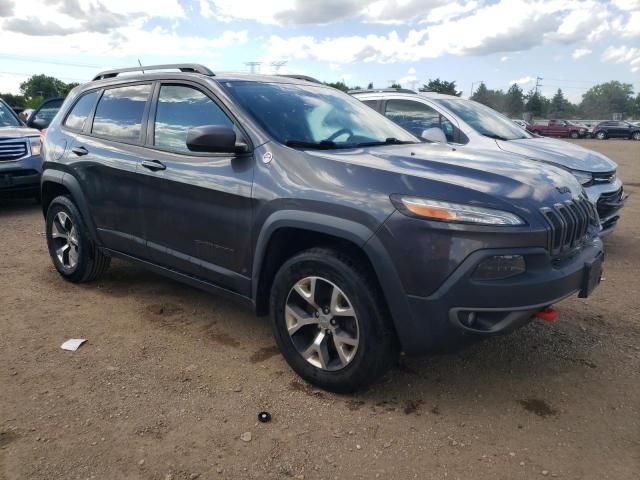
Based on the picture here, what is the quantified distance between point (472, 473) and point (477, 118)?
17.6 feet

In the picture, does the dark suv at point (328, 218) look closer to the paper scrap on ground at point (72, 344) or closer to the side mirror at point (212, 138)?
the side mirror at point (212, 138)

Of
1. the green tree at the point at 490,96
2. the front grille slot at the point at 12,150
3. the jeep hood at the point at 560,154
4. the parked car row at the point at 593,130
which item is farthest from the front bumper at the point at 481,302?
the green tree at the point at 490,96

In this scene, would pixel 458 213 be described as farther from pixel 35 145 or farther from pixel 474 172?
pixel 35 145

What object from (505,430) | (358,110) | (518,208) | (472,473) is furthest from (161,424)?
Result: (358,110)

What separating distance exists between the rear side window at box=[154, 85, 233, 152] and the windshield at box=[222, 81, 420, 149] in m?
0.18

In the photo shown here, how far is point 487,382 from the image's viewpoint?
329 centimetres

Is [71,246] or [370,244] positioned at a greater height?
[370,244]

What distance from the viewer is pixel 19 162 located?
8.32m

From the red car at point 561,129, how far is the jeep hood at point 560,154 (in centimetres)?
3874

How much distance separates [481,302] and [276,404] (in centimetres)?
124

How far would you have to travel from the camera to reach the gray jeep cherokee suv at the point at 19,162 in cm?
821

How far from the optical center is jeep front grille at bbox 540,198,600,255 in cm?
276

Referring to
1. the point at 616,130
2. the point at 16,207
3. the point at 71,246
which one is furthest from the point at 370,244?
the point at 616,130

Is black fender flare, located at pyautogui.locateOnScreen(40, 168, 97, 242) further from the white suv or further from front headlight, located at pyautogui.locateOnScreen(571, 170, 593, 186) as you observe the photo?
front headlight, located at pyautogui.locateOnScreen(571, 170, 593, 186)
